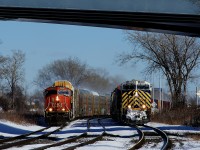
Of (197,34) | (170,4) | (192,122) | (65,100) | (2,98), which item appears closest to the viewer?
(170,4)

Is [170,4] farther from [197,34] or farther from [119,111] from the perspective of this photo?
[119,111]

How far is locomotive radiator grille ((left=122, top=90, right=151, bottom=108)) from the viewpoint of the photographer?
3425cm

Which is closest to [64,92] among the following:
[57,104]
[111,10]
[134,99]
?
[57,104]

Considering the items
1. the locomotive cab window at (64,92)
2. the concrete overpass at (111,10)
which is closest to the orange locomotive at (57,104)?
the locomotive cab window at (64,92)

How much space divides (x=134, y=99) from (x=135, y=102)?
242mm

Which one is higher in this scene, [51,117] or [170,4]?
[170,4]

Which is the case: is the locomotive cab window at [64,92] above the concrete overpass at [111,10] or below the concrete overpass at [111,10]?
below

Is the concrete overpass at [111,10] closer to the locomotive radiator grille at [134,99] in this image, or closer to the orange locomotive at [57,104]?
the locomotive radiator grille at [134,99]

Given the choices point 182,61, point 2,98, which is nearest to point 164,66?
point 182,61

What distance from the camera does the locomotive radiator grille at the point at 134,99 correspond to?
34250 millimetres

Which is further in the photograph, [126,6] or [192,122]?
[192,122]

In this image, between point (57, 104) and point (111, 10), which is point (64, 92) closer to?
point (57, 104)

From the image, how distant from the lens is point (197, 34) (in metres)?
13.7

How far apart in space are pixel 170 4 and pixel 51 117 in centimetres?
2608
